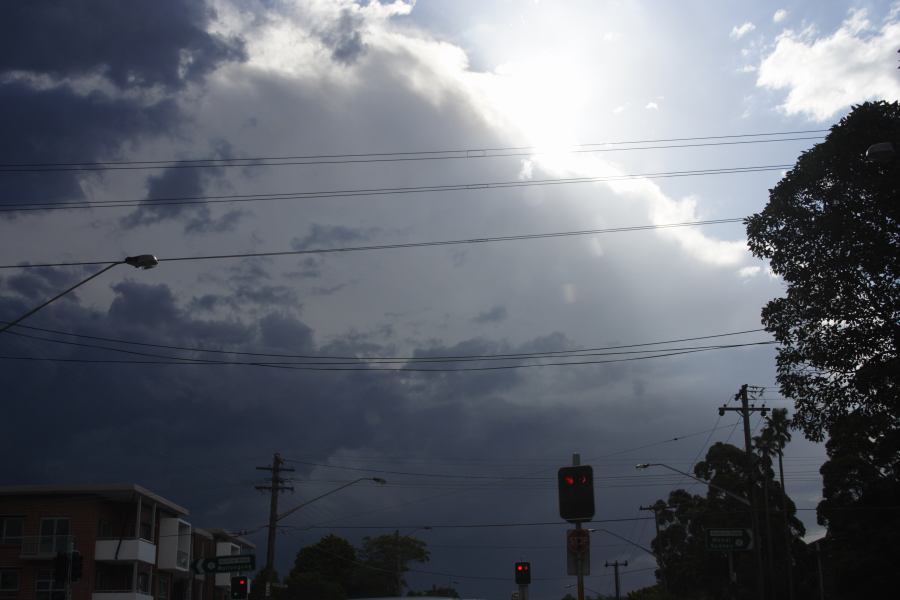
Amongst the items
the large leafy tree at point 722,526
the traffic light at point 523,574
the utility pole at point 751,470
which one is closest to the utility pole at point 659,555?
the large leafy tree at point 722,526

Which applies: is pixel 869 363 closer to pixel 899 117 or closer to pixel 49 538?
pixel 899 117

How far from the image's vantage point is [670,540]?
79312 mm

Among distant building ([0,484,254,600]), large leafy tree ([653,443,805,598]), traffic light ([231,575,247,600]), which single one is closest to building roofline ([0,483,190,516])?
distant building ([0,484,254,600])

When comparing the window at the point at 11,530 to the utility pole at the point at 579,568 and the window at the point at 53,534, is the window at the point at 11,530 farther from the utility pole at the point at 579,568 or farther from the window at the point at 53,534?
the utility pole at the point at 579,568

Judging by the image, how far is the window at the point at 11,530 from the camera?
54781 mm

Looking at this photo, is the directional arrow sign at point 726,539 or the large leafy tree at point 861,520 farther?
the directional arrow sign at point 726,539

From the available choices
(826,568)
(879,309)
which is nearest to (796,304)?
(879,309)

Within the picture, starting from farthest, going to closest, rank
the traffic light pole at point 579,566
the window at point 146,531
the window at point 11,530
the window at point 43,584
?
1. the window at point 146,531
2. the window at point 11,530
3. the window at point 43,584
4. the traffic light pole at point 579,566

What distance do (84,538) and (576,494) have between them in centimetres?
4825

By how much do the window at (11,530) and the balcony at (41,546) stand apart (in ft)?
2.28

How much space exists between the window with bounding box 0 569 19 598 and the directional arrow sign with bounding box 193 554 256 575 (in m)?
28.3

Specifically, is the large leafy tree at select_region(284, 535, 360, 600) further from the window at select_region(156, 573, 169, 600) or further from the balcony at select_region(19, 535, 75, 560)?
the balcony at select_region(19, 535, 75, 560)

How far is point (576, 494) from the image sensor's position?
50.7 feet

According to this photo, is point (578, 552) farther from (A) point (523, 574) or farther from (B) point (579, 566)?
(A) point (523, 574)
